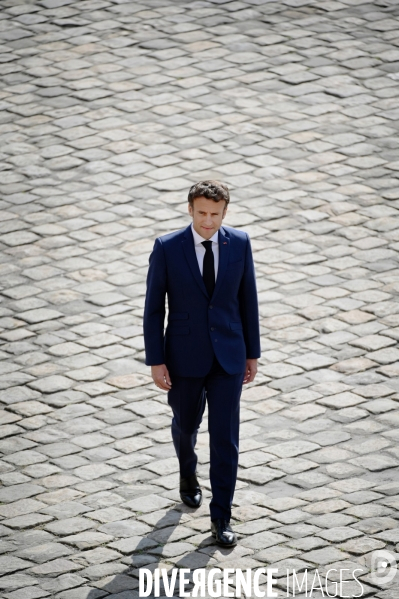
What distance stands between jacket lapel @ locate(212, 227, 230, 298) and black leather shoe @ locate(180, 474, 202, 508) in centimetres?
124

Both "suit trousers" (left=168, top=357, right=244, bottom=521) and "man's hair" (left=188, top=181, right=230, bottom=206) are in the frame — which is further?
"suit trousers" (left=168, top=357, right=244, bottom=521)

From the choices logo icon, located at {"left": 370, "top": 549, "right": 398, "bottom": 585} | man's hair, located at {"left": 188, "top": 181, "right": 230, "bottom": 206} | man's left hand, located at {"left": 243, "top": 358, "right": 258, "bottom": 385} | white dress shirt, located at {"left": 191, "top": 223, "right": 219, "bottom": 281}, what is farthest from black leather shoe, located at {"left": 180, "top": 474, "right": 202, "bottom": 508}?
man's hair, located at {"left": 188, "top": 181, "right": 230, "bottom": 206}

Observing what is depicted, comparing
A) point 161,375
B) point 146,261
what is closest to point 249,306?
point 161,375

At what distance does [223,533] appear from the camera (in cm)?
588

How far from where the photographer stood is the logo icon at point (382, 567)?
18.1ft

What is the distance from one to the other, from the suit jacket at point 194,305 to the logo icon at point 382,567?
1.29m

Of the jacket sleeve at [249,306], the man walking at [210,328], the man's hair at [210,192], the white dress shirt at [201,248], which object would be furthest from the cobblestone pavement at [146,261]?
the man's hair at [210,192]

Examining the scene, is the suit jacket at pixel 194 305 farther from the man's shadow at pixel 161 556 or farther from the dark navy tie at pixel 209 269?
the man's shadow at pixel 161 556

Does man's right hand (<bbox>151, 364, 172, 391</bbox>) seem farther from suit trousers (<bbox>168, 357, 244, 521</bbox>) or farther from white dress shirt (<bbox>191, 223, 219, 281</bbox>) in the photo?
white dress shirt (<bbox>191, 223, 219, 281</bbox>)

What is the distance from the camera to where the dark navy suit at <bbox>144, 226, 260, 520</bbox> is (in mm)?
5879

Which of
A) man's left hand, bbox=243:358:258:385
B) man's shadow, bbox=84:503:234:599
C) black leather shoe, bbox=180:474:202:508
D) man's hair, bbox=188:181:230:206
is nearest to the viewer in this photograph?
man's shadow, bbox=84:503:234:599

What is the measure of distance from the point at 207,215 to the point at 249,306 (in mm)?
619

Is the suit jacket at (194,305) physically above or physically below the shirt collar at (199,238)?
below

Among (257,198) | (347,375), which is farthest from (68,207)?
(347,375)
